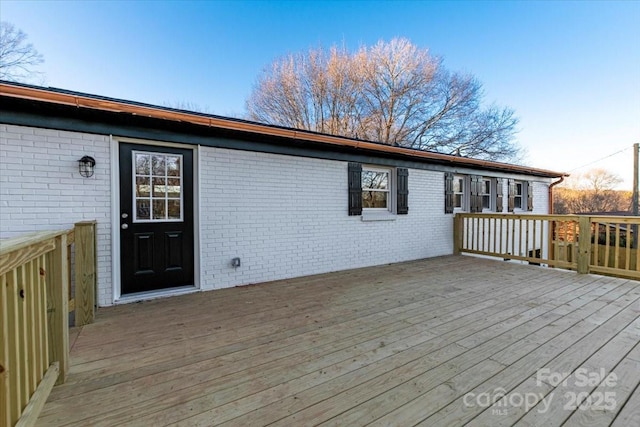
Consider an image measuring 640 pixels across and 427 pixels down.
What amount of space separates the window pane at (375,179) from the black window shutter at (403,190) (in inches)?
10.2

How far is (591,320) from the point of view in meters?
2.78

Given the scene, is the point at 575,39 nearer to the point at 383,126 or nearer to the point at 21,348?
the point at 383,126

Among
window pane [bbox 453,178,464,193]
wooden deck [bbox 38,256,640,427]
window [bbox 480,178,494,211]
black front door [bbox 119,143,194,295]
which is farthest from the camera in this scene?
window [bbox 480,178,494,211]

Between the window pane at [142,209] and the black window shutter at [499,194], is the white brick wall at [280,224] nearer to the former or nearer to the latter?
the window pane at [142,209]

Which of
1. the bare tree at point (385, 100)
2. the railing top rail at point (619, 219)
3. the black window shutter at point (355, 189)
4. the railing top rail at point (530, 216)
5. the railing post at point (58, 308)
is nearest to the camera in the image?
the railing post at point (58, 308)

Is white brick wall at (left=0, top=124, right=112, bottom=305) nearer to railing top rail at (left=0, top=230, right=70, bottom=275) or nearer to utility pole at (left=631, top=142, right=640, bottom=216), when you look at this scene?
railing top rail at (left=0, top=230, right=70, bottom=275)

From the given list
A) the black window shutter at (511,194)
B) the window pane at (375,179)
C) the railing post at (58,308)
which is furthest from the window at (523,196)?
the railing post at (58,308)

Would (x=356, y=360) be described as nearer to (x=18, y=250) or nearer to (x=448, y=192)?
(x=18, y=250)

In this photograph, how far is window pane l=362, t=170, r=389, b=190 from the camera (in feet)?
18.9

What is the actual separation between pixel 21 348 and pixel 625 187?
31079mm

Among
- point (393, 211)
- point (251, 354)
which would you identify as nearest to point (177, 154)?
point (251, 354)

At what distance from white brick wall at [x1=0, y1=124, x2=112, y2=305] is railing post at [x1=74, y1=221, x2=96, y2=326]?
544 mm

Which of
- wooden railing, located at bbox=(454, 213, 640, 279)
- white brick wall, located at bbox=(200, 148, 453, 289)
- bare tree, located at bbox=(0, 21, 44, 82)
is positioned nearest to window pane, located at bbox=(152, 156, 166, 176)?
white brick wall, located at bbox=(200, 148, 453, 289)

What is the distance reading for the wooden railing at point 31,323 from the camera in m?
1.10
